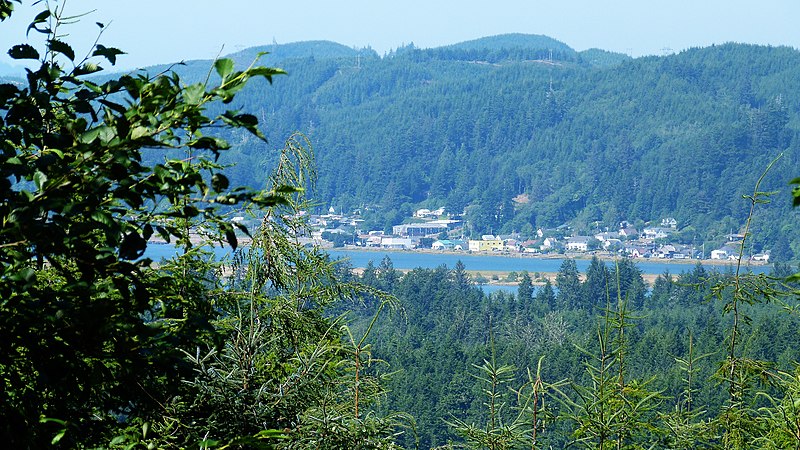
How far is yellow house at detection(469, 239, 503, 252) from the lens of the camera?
355 feet

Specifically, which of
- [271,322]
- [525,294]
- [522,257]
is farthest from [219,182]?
[522,257]

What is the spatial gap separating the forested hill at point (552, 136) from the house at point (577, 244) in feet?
28.2

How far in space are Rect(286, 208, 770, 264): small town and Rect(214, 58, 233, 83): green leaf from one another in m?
95.3

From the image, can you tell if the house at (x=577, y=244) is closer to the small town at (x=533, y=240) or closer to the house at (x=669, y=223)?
the small town at (x=533, y=240)

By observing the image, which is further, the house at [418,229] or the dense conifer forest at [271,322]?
the house at [418,229]

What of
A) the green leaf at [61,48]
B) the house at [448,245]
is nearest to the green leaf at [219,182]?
the green leaf at [61,48]

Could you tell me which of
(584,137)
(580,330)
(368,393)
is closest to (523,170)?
(584,137)

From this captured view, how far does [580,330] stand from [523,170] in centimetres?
9257

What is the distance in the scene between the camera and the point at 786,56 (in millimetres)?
153625

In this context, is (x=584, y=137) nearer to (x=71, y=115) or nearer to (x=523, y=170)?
(x=523, y=170)

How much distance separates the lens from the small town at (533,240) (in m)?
102

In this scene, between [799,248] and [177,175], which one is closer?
[177,175]

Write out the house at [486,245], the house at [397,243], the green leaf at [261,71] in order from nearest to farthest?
the green leaf at [261,71] < the house at [486,245] < the house at [397,243]

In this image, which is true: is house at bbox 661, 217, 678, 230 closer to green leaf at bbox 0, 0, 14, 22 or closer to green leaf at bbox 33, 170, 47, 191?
green leaf at bbox 0, 0, 14, 22
